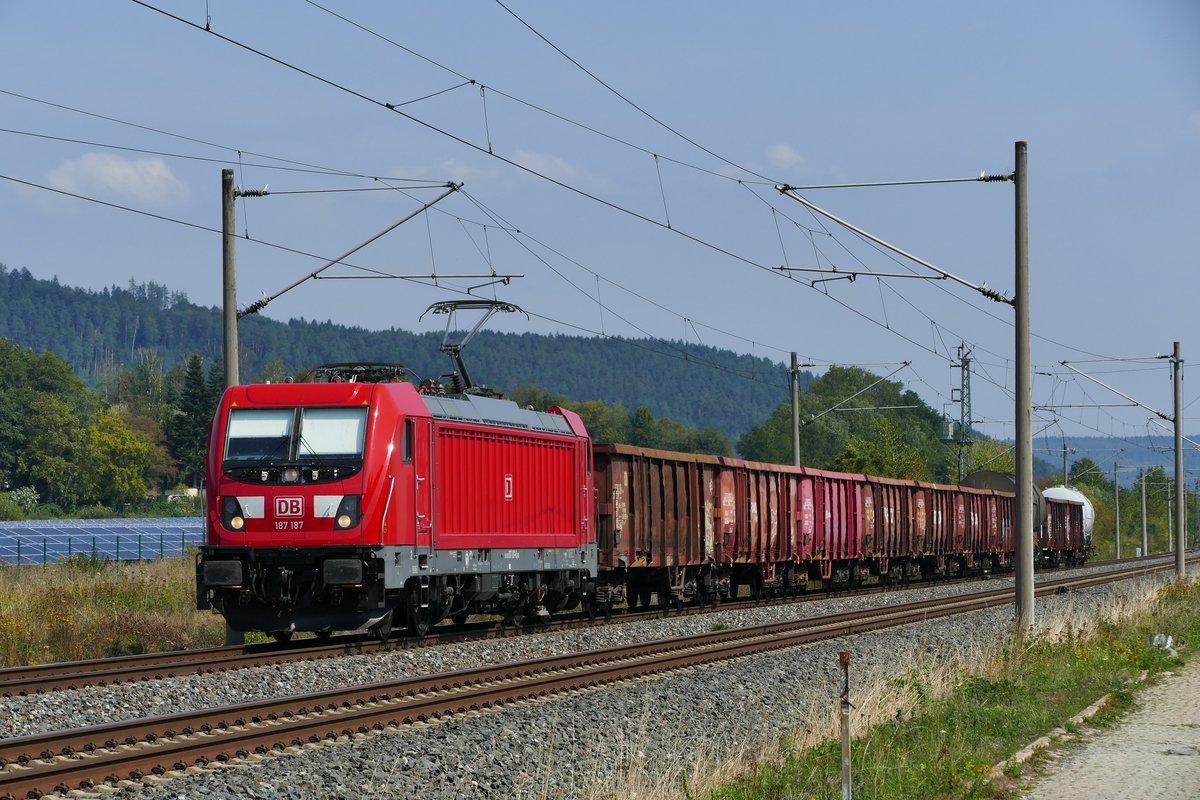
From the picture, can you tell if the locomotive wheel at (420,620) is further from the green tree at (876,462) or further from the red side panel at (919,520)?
the green tree at (876,462)

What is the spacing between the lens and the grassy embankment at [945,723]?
10.4 meters

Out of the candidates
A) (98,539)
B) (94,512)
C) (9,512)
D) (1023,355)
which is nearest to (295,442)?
(1023,355)

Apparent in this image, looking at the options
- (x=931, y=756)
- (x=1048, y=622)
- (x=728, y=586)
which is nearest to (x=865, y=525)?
(x=728, y=586)

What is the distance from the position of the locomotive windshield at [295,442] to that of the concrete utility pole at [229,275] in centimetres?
150

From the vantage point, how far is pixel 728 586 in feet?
115

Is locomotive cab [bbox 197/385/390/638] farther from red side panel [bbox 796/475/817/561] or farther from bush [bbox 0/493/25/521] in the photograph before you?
bush [bbox 0/493/25/521]

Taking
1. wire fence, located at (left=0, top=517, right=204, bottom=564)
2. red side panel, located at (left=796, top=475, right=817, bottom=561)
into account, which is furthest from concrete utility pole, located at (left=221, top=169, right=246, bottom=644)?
wire fence, located at (left=0, top=517, right=204, bottom=564)

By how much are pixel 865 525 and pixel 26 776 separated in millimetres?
33209

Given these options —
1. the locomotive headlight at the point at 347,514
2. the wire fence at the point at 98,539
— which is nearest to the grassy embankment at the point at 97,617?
the locomotive headlight at the point at 347,514

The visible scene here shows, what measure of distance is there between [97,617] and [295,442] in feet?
21.5

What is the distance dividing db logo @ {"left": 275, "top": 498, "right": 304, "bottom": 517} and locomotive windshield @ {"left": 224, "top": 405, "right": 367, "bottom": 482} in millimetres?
299

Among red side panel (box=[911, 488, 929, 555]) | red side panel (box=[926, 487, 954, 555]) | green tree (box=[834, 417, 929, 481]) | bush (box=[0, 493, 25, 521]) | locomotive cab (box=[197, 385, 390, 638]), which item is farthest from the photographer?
bush (box=[0, 493, 25, 521])

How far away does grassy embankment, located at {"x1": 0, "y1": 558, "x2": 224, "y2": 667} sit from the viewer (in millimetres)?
20766

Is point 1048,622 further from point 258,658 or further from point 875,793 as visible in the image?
point 875,793
